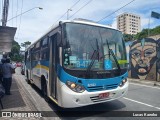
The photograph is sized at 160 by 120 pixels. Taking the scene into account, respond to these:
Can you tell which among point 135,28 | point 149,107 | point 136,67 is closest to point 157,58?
point 136,67

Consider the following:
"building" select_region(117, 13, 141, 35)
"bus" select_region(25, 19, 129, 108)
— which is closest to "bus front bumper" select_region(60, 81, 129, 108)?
"bus" select_region(25, 19, 129, 108)

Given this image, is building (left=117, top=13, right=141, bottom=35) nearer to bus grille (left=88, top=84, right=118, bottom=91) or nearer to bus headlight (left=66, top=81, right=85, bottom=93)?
bus grille (left=88, top=84, right=118, bottom=91)

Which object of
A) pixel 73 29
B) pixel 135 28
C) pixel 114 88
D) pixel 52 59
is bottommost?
pixel 114 88

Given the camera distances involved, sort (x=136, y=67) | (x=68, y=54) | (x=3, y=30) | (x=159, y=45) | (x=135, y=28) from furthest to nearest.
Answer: (x=135, y=28), (x=136, y=67), (x=159, y=45), (x=3, y=30), (x=68, y=54)

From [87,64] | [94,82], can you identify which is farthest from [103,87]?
[87,64]

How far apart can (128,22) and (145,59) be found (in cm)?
Answer: 4264

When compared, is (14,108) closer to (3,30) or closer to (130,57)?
(3,30)

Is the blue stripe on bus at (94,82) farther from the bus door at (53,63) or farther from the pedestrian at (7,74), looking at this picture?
the pedestrian at (7,74)

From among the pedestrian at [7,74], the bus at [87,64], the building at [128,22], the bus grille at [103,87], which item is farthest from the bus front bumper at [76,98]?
the building at [128,22]

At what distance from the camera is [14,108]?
287 inches

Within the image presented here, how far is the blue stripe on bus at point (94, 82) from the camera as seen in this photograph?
599 centimetres

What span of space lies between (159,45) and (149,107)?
10155 mm

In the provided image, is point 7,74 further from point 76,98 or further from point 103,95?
point 103,95

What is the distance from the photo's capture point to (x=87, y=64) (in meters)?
6.16
